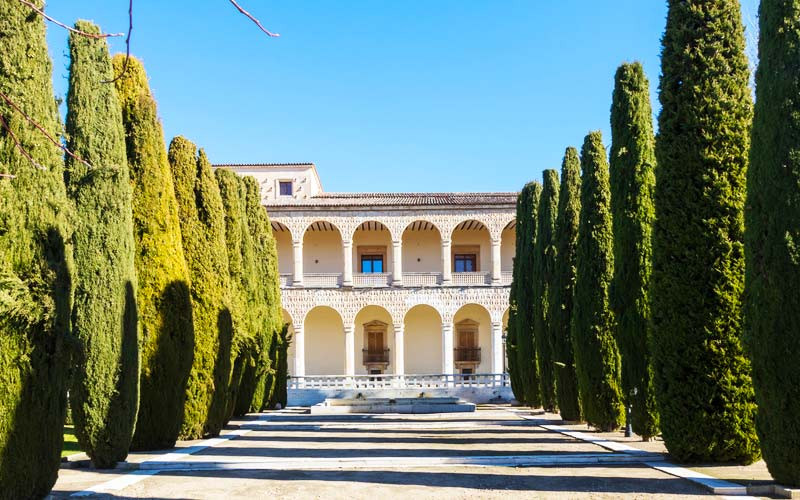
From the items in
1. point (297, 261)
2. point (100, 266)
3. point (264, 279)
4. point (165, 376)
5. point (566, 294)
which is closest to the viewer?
point (100, 266)

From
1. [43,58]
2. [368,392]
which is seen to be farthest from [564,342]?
[368,392]

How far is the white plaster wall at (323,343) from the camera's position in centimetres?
3609

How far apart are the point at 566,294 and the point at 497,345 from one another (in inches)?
686

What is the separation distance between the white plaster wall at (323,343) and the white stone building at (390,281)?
49 millimetres

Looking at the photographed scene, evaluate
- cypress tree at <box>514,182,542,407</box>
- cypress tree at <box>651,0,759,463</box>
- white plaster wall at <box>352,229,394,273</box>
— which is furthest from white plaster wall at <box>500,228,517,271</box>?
cypress tree at <box>651,0,759,463</box>

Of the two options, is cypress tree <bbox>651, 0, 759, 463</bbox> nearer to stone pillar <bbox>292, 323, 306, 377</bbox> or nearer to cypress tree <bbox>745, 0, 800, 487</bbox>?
cypress tree <bbox>745, 0, 800, 487</bbox>

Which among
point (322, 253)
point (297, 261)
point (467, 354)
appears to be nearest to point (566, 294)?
point (297, 261)

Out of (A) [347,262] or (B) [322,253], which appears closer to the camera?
(A) [347,262]

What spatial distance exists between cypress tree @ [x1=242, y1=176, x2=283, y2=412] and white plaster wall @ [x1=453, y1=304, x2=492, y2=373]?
A: 584 inches

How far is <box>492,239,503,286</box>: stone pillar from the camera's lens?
111ft

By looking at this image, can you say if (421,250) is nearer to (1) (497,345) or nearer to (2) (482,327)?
(2) (482,327)

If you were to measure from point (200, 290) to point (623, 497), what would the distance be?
819 centimetres

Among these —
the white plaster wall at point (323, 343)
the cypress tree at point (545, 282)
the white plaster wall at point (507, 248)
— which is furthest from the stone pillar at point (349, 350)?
the cypress tree at point (545, 282)

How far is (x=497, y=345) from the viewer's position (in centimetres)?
3334
